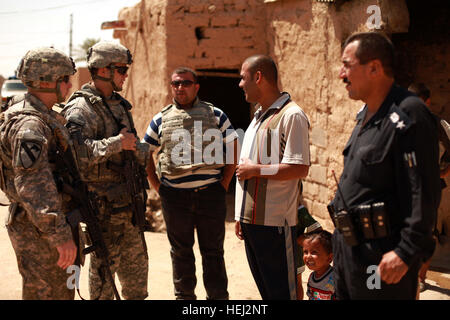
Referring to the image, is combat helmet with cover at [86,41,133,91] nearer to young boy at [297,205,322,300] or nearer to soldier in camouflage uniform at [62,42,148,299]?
soldier in camouflage uniform at [62,42,148,299]

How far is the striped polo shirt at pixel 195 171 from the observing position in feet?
13.0

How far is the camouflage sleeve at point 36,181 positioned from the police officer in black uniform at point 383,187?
1.52m

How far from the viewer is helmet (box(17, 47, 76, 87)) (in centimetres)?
290

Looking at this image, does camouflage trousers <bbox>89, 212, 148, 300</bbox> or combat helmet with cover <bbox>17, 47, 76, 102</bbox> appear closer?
combat helmet with cover <bbox>17, 47, 76, 102</bbox>

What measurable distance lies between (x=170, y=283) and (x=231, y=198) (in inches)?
144

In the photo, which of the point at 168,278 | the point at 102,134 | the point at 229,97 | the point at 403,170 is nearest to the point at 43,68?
the point at 102,134

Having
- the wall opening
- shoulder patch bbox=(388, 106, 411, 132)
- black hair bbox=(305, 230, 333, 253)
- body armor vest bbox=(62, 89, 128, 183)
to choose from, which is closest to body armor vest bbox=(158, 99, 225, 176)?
body armor vest bbox=(62, 89, 128, 183)

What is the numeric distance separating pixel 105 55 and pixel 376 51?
2079mm

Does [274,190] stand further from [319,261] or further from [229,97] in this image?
[229,97]

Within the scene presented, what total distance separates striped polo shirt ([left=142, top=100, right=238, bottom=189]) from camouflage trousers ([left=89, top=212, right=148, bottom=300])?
523mm

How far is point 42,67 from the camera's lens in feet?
9.53

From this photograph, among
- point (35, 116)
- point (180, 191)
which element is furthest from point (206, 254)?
point (35, 116)

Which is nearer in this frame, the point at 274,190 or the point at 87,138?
the point at 274,190
